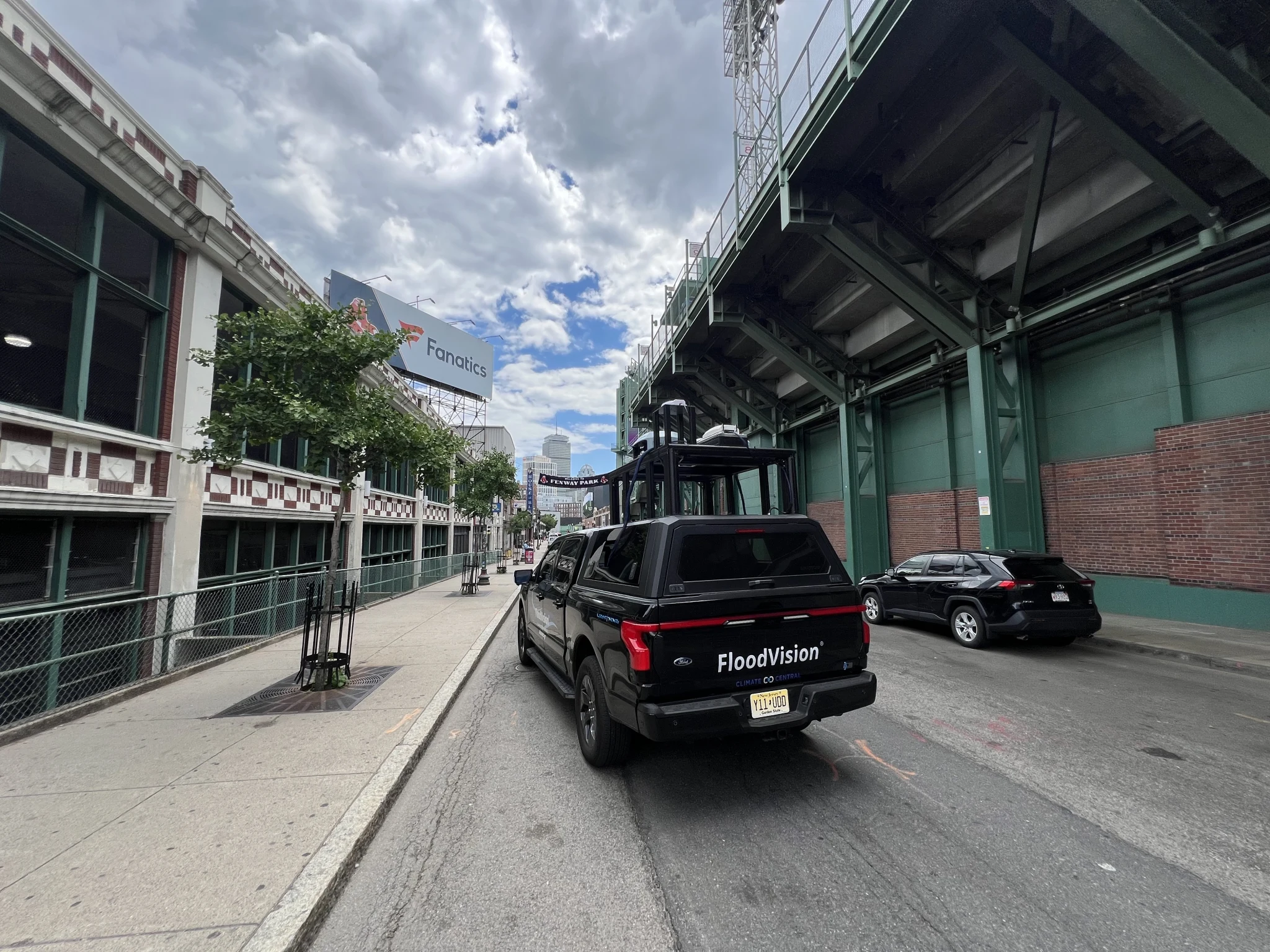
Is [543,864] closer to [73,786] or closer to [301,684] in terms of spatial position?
[73,786]

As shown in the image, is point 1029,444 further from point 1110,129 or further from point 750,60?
point 750,60

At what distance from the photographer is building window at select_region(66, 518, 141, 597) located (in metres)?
6.73

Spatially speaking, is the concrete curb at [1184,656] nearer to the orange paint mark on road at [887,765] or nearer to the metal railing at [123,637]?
the orange paint mark on road at [887,765]

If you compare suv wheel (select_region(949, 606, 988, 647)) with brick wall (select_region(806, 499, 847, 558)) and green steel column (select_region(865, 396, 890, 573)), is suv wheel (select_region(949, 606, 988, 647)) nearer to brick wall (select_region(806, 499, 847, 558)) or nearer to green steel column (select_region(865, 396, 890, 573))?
green steel column (select_region(865, 396, 890, 573))

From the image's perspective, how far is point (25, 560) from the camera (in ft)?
20.3

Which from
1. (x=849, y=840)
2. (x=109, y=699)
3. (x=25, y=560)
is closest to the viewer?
(x=849, y=840)

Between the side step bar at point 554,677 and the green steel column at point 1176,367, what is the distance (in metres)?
12.0

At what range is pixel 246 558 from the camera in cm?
1074

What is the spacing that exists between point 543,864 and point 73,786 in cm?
350

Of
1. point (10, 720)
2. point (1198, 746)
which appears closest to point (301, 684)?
point (10, 720)

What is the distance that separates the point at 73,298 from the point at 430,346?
103ft

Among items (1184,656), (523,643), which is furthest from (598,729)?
(1184,656)

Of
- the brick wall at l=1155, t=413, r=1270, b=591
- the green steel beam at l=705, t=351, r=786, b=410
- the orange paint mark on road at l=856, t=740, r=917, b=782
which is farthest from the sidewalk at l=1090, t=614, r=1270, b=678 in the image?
the green steel beam at l=705, t=351, r=786, b=410

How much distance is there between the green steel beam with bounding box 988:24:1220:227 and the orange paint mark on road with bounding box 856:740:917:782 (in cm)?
1030
